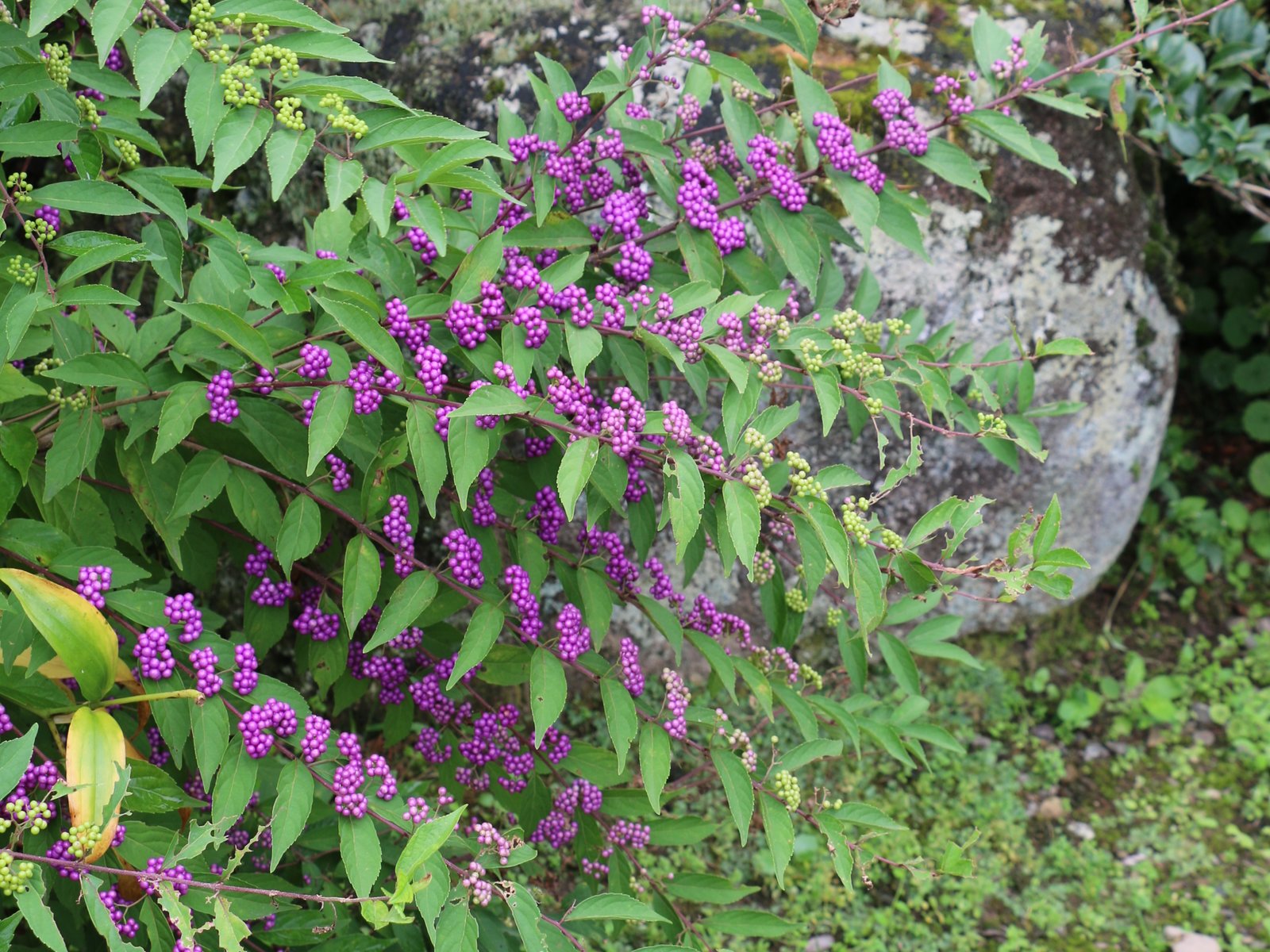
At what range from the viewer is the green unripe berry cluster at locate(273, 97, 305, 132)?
166 centimetres

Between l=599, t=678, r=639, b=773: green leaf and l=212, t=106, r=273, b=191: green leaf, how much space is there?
103 cm

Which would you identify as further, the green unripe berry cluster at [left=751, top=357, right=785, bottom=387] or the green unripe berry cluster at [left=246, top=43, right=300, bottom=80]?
the green unripe berry cluster at [left=751, top=357, right=785, bottom=387]

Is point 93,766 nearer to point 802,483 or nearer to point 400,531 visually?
point 400,531

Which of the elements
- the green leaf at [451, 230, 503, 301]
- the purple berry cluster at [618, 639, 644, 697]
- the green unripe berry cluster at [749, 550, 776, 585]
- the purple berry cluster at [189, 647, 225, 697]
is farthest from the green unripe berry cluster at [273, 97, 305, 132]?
the green unripe berry cluster at [749, 550, 776, 585]

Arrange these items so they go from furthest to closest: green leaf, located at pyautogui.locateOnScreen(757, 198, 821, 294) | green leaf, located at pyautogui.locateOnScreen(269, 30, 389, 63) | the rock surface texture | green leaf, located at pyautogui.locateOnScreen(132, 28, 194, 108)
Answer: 1. the rock surface texture
2. green leaf, located at pyautogui.locateOnScreen(757, 198, 821, 294)
3. green leaf, located at pyautogui.locateOnScreen(269, 30, 389, 63)
4. green leaf, located at pyautogui.locateOnScreen(132, 28, 194, 108)

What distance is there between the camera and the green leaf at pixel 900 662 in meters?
2.37

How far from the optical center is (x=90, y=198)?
1.76 meters

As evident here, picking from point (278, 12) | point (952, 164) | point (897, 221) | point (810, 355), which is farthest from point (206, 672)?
point (952, 164)

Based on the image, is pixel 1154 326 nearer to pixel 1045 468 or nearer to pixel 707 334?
pixel 1045 468

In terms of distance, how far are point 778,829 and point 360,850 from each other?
0.74m

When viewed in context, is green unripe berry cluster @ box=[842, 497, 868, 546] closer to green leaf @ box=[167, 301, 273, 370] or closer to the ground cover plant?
the ground cover plant

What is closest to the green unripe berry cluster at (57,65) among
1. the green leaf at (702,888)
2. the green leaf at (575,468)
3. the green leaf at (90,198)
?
the green leaf at (90,198)

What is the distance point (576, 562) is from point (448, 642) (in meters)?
0.38

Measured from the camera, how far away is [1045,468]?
3.91m
